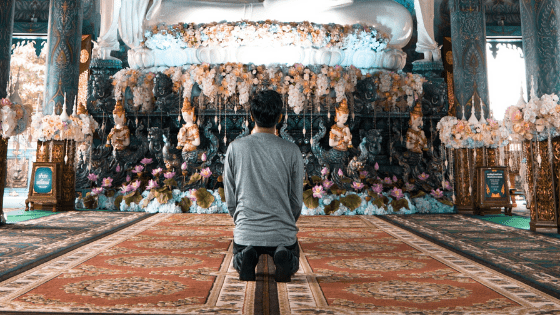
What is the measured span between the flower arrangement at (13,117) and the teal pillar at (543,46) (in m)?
5.31

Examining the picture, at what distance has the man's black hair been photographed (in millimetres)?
2361

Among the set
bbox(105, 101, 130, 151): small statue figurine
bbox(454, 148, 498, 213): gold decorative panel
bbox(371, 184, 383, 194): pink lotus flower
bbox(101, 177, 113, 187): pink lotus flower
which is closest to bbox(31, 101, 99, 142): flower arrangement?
bbox(105, 101, 130, 151): small statue figurine

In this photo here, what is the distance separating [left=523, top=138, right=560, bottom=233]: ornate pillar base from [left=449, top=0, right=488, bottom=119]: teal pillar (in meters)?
2.23

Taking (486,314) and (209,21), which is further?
(209,21)

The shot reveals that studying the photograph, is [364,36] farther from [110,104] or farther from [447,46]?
[110,104]

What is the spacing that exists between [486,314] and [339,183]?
4999mm

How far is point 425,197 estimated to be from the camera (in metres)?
6.96

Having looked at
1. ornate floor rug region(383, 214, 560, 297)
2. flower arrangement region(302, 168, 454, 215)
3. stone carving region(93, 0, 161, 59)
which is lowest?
ornate floor rug region(383, 214, 560, 297)

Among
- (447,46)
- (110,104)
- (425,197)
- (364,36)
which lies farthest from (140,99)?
(447,46)

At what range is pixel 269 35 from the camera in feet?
25.3

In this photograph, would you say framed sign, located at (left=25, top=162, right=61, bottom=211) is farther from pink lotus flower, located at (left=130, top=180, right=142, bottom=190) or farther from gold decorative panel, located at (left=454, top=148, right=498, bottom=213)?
gold decorative panel, located at (left=454, top=148, right=498, bottom=213)

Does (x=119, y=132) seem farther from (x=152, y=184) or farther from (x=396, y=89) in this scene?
(x=396, y=89)

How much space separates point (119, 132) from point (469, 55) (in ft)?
18.1

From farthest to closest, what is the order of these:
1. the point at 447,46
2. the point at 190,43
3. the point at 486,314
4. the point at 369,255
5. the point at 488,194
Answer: the point at 447,46, the point at 190,43, the point at 488,194, the point at 369,255, the point at 486,314
